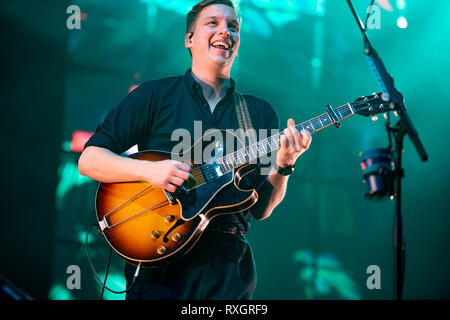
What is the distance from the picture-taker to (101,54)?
398 cm

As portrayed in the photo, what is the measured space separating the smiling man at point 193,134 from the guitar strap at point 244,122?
0.08 feet

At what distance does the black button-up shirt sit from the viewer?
2160mm

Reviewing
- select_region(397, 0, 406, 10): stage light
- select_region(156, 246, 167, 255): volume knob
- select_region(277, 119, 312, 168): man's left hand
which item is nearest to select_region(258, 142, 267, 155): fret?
select_region(277, 119, 312, 168): man's left hand

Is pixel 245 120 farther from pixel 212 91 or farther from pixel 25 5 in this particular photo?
pixel 25 5

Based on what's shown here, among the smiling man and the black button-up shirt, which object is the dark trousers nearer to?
the smiling man

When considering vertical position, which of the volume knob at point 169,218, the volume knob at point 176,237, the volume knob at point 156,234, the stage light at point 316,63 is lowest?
the volume knob at point 176,237

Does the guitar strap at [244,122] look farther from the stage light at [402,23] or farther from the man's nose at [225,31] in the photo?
the stage light at [402,23]

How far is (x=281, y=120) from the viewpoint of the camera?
4441 millimetres

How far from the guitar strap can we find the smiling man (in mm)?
24

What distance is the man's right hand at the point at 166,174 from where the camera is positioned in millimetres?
1971

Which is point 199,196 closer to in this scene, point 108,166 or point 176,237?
point 176,237

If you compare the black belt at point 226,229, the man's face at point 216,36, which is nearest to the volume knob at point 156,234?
the black belt at point 226,229

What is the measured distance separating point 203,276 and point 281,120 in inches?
111
